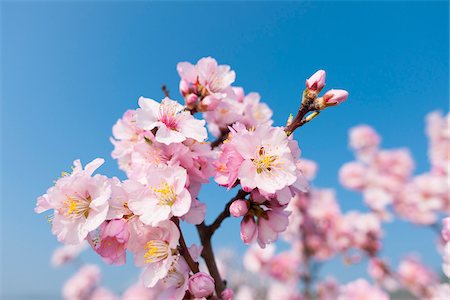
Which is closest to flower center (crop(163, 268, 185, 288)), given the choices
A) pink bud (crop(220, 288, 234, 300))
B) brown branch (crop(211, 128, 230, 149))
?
pink bud (crop(220, 288, 234, 300))

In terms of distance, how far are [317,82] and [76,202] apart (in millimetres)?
755

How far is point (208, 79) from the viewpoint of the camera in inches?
52.8

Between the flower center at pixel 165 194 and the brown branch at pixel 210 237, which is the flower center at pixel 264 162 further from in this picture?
the flower center at pixel 165 194

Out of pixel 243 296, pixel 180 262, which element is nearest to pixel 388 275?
pixel 243 296

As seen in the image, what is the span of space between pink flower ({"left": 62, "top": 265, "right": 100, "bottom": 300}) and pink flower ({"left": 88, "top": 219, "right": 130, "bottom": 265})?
543 centimetres

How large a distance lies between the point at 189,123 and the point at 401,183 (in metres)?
5.65

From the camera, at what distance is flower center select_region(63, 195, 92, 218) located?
947 millimetres

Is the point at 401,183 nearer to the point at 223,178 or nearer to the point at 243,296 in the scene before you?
the point at 243,296

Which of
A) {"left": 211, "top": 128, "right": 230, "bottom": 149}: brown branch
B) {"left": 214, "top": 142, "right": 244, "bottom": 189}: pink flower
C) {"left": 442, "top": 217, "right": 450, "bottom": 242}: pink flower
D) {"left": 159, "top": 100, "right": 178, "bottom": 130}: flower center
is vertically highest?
{"left": 211, "top": 128, "right": 230, "bottom": 149}: brown branch

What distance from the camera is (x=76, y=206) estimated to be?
0.95 metres

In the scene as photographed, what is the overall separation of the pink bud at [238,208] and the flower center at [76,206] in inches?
15.8

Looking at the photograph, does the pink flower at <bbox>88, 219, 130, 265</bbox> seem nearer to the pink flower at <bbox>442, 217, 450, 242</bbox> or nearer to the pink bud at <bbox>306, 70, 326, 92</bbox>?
the pink bud at <bbox>306, 70, 326, 92</bbox>

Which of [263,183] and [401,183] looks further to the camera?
[401,183]

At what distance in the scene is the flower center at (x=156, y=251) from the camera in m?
0.91
